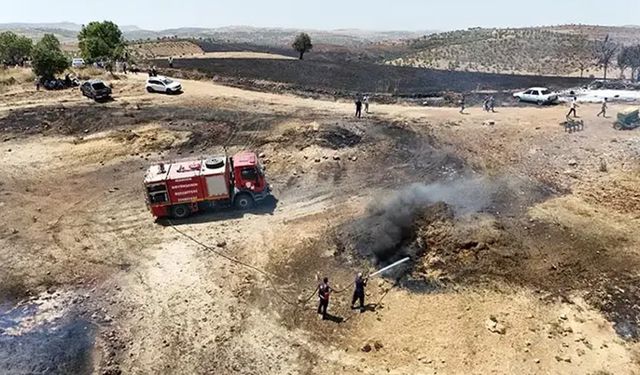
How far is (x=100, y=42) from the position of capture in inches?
2392

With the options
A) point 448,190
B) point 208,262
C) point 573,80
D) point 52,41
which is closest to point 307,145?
point 448,190

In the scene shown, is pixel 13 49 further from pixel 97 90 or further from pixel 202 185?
pixel 202 185

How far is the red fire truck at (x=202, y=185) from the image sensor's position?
25.0 metres

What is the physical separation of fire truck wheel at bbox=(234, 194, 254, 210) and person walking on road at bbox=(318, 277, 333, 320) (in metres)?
8.94

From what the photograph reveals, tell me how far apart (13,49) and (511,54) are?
214 ft

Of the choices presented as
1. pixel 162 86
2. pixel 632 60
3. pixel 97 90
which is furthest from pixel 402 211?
pixel 632 60

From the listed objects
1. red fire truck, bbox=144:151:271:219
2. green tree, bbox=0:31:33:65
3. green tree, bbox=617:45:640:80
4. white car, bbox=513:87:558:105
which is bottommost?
red fire truck, bbox=144:151:271:219

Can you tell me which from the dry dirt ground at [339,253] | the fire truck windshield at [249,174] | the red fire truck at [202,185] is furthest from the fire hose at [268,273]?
the fire truck windshield at [249,174]

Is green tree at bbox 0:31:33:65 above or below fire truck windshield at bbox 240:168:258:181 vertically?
above

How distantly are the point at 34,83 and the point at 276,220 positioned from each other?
39603mm

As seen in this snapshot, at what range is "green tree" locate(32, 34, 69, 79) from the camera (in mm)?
49906

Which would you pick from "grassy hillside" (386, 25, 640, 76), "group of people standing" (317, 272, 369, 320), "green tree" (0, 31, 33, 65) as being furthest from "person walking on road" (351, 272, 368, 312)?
"green tree" (0, 31, 33, 65)

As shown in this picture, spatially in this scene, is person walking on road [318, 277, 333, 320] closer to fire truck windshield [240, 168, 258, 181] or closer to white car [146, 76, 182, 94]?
fire truck windshield [240, 168, 258, 181]

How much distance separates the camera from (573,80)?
1996 inches
